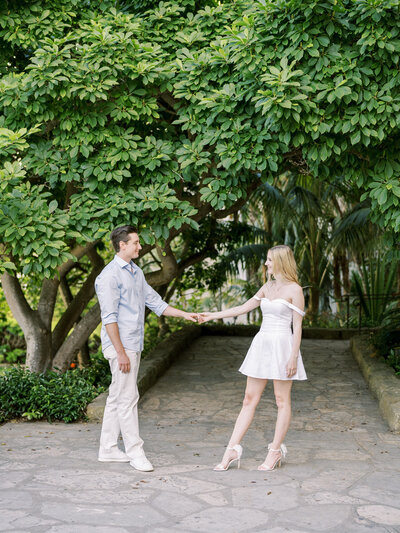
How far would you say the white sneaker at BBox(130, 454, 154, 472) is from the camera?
5.33 m

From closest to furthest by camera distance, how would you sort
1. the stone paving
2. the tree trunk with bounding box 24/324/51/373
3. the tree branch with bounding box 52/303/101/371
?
1. the stone paving
2. the tree trunk with bounding box 24/324/51/373
3. the tree branch with bounding box 52/303/101/371

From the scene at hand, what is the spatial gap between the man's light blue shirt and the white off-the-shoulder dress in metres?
0.94

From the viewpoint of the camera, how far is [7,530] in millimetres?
4066

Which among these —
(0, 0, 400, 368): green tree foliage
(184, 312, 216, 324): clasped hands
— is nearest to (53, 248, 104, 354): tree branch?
(0, 0, 400, 368): green tree foliage

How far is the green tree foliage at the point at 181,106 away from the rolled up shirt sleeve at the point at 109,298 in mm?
1343

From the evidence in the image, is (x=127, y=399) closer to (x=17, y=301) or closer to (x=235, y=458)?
(x=235, y=458)

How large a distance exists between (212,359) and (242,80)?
5.77 metres

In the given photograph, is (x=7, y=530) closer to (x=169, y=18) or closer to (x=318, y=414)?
(x=318, y=414)

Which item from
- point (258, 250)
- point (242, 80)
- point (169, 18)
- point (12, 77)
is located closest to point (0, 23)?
point (12, 77)

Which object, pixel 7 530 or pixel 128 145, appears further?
pixel 128 145

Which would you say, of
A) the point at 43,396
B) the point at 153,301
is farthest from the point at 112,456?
the point at 43,396

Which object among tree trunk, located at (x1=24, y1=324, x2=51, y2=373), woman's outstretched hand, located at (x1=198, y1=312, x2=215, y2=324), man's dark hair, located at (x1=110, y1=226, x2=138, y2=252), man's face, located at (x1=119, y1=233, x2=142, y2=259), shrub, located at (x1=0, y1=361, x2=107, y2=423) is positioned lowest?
shrub, located at (x1=0, y1=361, x2=107, y2=423)

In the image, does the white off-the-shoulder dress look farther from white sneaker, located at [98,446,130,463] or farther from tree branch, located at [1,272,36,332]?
tree branch, located at [1,272,36,332]

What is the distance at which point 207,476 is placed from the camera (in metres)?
5.20
